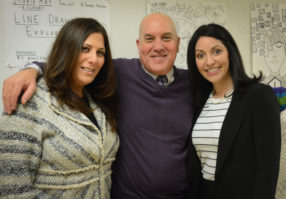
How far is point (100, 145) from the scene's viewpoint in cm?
119

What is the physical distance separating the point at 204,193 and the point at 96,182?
0.70 m

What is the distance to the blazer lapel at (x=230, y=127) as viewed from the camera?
1275 millimetres

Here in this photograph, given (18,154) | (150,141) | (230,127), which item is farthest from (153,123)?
(18,154)

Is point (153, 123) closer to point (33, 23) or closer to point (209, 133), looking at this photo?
point (209, 133)

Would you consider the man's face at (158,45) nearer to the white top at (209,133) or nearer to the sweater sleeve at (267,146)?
the white top at (209,133)

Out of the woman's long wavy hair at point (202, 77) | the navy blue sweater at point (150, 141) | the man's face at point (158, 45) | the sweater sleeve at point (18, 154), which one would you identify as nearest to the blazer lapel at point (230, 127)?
the woman's long wavy hair at point (202, 77)

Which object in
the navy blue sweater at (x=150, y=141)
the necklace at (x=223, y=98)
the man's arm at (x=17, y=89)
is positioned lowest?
the navy blue sweater at (x=150, y=141)

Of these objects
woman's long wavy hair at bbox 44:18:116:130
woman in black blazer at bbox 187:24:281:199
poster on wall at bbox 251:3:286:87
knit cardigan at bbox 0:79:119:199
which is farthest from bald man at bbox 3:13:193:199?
poster on wall at bbox 251:3:286:87

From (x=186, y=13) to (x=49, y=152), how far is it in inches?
71.7

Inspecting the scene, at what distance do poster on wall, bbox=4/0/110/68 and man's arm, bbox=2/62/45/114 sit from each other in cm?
85

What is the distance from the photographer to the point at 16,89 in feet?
3.42

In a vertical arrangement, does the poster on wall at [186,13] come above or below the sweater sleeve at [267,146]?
above

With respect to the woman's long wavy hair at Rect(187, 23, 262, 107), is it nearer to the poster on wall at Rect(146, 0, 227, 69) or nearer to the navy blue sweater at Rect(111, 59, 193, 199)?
the navy blue sweater at Rect(111, 59, 193, 199)

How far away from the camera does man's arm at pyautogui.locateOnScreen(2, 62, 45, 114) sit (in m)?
1.00
